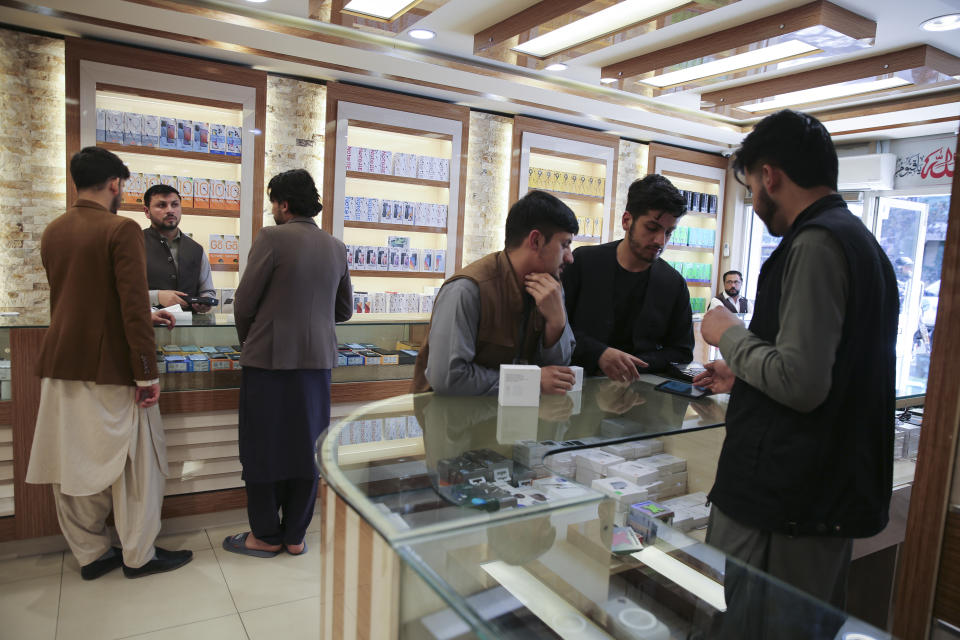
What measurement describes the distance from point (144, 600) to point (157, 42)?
391cm

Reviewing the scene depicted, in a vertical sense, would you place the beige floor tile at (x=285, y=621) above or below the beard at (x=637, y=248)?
below

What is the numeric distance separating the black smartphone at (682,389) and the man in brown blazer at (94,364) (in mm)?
2125

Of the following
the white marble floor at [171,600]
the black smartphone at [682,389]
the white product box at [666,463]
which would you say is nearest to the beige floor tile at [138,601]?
the white marble floor at [171,600]

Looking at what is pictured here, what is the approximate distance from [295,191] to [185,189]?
2.65 m

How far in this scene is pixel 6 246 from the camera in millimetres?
4789

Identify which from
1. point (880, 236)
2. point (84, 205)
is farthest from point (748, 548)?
point (880, 236)

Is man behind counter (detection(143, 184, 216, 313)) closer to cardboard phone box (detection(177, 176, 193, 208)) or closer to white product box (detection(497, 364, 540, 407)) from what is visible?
cardboard phone box (detection(177, 176, 193, 208))

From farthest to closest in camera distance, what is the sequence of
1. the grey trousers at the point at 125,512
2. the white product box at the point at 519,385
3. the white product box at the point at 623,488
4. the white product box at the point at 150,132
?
the white product box at the point at 150,132, the grey trousers at the point at 125,512, the white product box at the point at 623,488, the white product box at the point at 519,385

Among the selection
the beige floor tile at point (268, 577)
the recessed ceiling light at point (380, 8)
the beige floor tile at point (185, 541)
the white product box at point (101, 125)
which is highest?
the recessed ceiling light at point (380, 8)

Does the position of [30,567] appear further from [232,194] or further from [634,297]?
[232,194]

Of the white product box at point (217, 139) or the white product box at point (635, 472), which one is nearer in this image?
the white product box at point (635, 472)

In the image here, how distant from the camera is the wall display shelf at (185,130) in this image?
186 inches

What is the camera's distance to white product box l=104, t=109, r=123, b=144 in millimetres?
4863

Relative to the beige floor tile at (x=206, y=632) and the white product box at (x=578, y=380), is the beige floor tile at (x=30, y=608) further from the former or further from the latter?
the white product box at (x=578, y=380)
